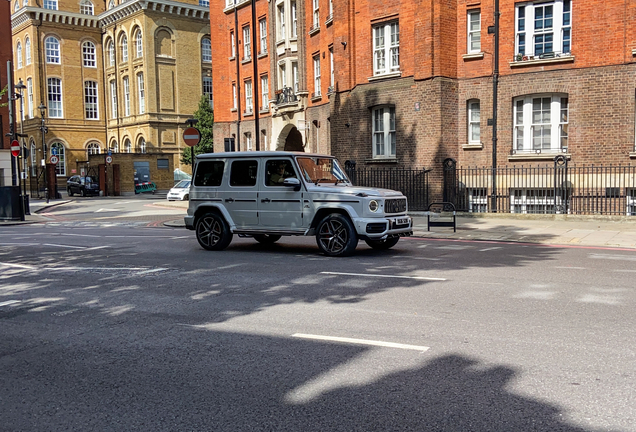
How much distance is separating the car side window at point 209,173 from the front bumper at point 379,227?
3318mm

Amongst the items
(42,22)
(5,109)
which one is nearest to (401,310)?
(5,109)

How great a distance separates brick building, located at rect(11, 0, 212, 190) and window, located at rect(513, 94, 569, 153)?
44571mm

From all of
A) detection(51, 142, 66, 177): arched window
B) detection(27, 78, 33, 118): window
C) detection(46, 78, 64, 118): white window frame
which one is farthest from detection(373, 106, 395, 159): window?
detection(27, 78, 33, 118): window

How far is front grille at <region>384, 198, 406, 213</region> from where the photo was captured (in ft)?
39.5

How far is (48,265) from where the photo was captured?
38.2ft

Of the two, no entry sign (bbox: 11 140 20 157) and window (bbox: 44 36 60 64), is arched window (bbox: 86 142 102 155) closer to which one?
window (bbox: 44 36 60 64)

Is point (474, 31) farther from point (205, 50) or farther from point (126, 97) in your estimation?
point (126, 97)

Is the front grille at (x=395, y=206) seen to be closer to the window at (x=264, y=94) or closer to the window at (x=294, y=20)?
the window at (x=294, y=20)

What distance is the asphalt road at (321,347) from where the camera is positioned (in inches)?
169

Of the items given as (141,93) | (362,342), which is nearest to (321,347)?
(362,342)

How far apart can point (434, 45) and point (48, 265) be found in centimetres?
1667

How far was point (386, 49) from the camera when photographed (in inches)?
996

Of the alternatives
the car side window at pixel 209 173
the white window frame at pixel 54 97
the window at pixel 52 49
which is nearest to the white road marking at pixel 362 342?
the car side window at pixel 209 173

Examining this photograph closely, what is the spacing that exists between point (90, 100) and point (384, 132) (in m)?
51.6
